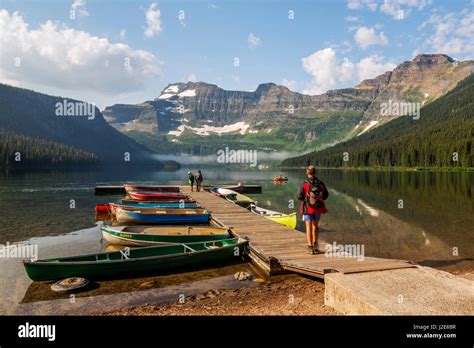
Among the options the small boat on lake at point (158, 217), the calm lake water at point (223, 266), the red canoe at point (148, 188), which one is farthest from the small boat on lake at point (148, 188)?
the small boat on lake at point (158, 217)

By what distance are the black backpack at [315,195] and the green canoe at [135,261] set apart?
666cm

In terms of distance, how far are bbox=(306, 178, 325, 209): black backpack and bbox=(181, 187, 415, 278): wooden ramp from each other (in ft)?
9.09

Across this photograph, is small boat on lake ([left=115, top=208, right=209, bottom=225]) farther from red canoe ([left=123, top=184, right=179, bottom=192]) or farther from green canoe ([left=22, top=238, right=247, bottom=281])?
red canoe ([left=123, top=184, right=179, bottom=192])

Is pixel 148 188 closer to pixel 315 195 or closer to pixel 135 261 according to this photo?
pixel 135 261

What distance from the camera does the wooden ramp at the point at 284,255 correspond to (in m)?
15.3

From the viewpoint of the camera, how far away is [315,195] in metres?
15.6

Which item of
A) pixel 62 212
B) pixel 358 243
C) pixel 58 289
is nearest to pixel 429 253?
pixel 358 243

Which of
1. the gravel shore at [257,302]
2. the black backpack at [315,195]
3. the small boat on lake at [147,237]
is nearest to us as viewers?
the gravel shore at [257,302]

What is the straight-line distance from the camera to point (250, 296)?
15.3 m

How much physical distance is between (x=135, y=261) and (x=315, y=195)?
372 inches

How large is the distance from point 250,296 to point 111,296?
6.06 m

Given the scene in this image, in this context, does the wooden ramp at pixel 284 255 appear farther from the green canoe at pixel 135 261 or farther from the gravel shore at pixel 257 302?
the green canoe at pixel 135 261
